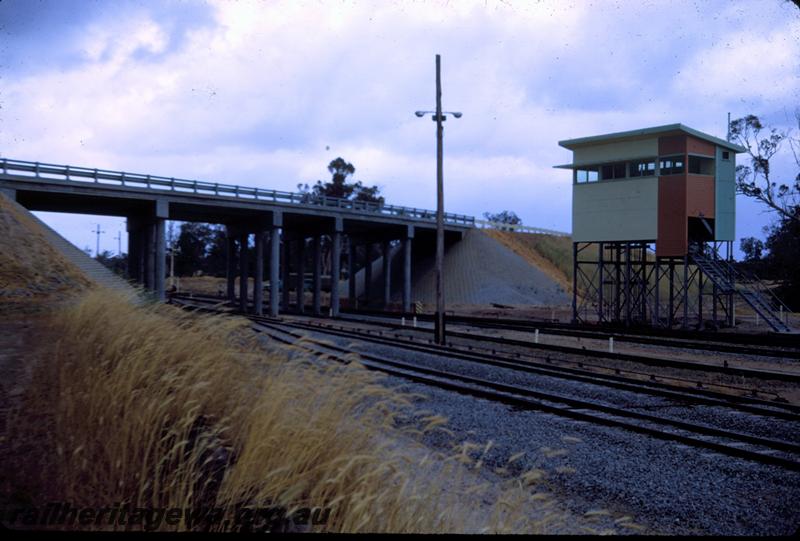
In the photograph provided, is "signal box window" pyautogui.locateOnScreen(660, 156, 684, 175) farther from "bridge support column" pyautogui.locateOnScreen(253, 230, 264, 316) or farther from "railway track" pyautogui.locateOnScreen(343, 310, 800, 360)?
"bridge support column" pyautogui.locateOnScreen(253, 230, 264, 316)

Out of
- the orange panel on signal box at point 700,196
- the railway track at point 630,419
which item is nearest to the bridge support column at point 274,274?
the orange panel on signal box at point 700,196

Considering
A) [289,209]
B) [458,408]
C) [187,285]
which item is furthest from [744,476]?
[187,285]

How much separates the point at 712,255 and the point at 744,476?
2937 cm

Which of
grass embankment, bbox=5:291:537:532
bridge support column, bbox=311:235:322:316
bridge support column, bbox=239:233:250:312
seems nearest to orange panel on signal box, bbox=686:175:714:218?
bridge support column, bbox=311:235:322:316

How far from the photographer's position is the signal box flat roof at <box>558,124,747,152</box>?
3133 cm

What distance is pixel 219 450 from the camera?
14.4 ft

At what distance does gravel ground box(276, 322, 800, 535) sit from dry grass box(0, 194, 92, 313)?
11.7 m

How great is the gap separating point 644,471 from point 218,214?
41.8 m

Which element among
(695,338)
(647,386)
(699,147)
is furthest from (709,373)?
(699,147)

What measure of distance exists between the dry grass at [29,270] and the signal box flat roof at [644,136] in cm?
2766

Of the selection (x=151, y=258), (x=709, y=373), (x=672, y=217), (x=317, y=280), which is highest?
(x=672, y=217)

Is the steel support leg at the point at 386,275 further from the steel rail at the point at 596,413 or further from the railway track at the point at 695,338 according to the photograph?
the steel rail at the point at 596,413

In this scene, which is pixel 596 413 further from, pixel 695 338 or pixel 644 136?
pixel 644 136

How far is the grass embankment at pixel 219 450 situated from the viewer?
11.8 feet
